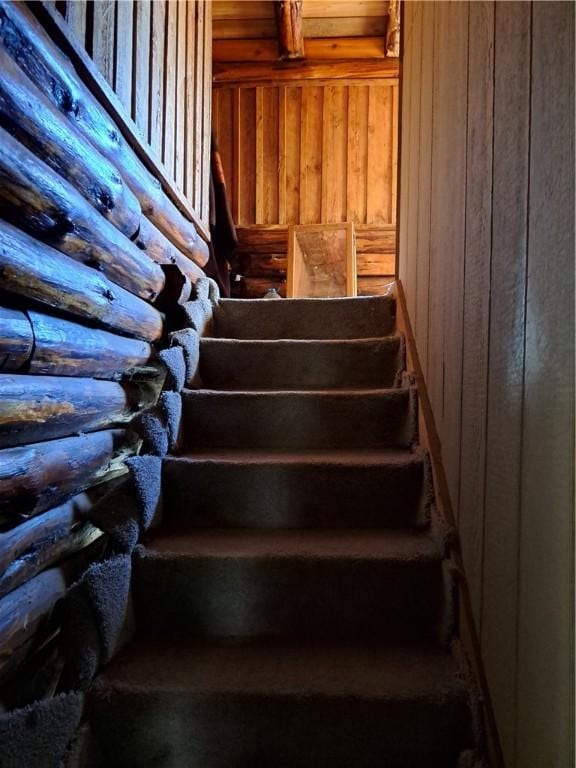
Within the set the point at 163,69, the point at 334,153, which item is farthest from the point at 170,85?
the point at 334,153

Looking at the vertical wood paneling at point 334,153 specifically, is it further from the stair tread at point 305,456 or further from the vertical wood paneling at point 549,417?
the vertical wood paneling at point 549,417

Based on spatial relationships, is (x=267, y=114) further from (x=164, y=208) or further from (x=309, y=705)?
(x=309, y=705)

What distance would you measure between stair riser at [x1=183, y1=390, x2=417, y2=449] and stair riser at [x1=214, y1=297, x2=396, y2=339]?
0.62 meters

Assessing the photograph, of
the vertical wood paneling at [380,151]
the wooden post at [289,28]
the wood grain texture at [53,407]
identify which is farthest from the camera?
the vertical wood paneling at [380,151]

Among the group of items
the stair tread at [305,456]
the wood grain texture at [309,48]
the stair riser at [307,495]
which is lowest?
the stair riser at [307,495]

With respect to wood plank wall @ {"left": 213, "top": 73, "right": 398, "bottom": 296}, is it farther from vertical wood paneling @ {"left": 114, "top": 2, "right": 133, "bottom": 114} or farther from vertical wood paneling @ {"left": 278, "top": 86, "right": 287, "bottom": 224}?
vertical wood paneling @ {"left": 114, "top": 2, "right": 133, "bottom": 114}

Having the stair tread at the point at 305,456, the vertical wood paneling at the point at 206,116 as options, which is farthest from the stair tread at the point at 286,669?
the vertical wood paneling at the point at 206,116

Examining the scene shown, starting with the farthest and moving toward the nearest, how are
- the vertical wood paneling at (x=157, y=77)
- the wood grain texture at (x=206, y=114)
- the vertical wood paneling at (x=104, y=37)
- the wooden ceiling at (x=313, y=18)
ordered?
the wooden ceiling at (x=313, y=18), the wood grain texture at (x=206, y=114), the vertical wood paneling at (x=157, y=77), the vertical wood paneling at (x=104, y=37)

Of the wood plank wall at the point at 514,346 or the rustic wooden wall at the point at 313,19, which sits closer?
the wood plank wall at the point at 514,346

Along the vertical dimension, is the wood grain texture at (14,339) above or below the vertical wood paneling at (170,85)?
below

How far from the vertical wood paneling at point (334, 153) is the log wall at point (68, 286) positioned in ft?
8.31

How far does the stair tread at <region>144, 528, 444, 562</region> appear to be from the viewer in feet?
4.28

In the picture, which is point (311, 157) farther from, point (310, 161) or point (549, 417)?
point (549, 417)

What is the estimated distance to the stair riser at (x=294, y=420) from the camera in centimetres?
182
